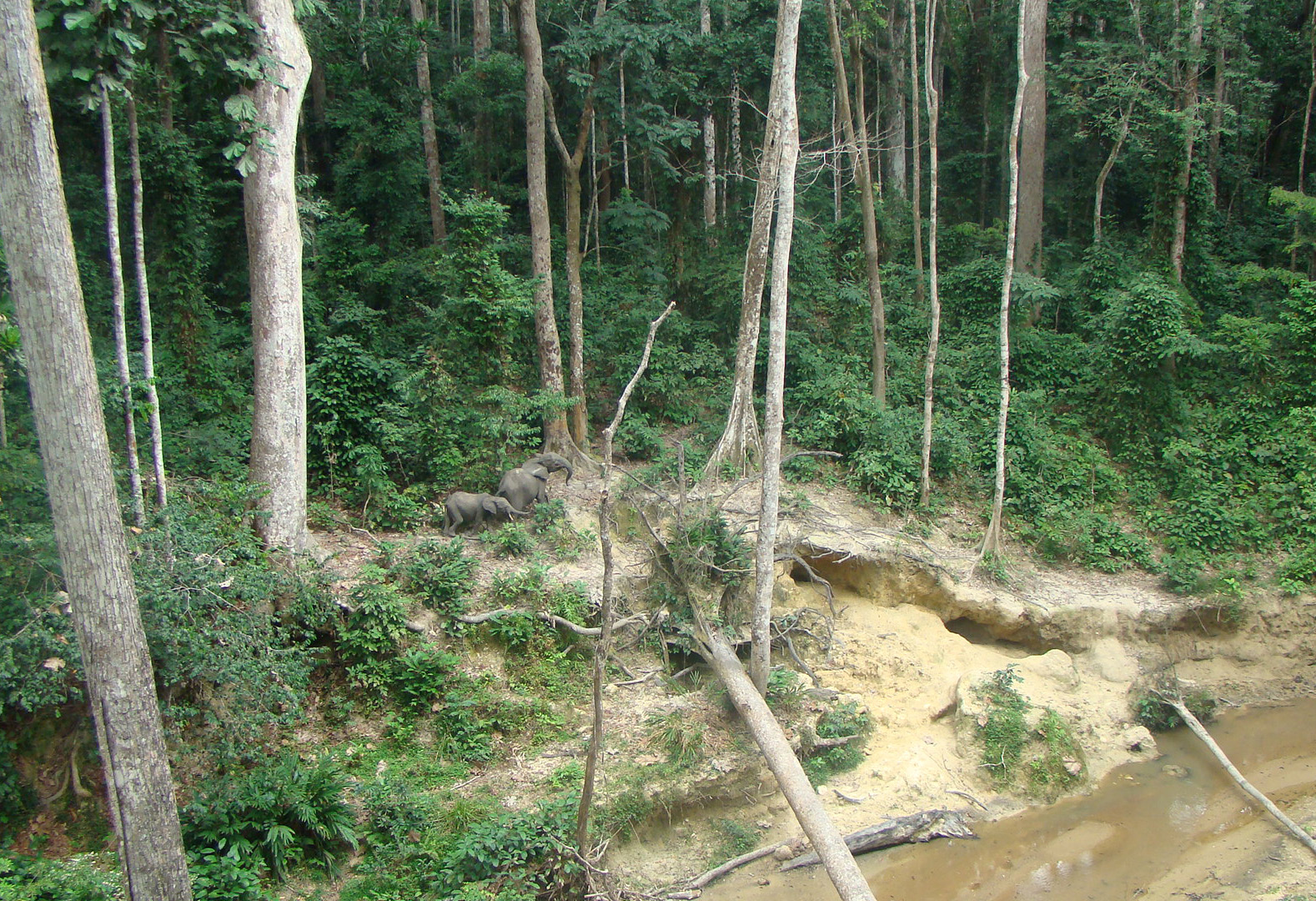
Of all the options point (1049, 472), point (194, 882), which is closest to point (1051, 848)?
point (1049, 472)

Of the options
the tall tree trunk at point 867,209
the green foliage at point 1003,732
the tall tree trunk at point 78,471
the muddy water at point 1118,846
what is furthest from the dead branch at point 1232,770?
the tall tree trunk at point 78,471

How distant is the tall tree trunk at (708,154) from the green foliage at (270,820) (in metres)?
13.5

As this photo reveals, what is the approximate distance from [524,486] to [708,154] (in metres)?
10.6

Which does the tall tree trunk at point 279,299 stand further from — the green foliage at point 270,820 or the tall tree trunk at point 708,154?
the tall tree trunk at point 708,154

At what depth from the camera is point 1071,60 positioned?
17.5 meters

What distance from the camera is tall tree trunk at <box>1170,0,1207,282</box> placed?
15812mm

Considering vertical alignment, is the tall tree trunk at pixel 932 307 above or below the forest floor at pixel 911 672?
above

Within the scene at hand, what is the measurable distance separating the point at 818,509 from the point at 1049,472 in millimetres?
4597

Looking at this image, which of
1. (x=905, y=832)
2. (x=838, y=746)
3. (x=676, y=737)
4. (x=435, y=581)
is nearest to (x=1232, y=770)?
(x=905, y=832)

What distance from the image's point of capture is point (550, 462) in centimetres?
1199

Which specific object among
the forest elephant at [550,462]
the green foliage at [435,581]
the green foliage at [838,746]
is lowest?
the green foliage at [838,746]

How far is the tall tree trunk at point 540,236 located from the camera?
12812 mm

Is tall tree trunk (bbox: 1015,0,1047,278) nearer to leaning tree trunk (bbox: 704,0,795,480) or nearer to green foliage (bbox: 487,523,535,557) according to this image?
leaning tree trunk (bbox: 704,0,795,480)

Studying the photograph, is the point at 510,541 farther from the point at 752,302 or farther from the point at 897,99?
the point at 897,99
